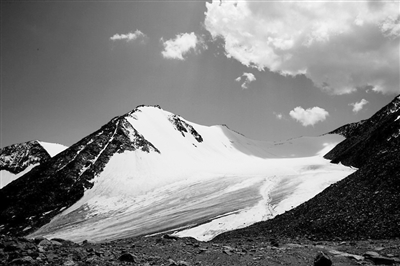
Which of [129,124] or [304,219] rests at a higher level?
[129,124]

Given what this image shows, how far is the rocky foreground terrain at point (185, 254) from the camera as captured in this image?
8.40m

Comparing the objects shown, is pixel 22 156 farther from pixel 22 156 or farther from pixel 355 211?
pixel 355 211

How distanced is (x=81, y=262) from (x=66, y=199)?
212 feet

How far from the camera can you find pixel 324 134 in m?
175

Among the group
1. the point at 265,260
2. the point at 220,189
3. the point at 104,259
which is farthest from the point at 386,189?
the point at 220,189

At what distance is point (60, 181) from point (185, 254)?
69978 millimetres

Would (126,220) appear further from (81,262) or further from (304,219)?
(81,262)

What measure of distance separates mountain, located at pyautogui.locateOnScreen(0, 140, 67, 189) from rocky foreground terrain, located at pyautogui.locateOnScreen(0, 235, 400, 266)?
12575 centimetres

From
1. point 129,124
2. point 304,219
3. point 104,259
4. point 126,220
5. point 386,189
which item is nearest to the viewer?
point 104,259

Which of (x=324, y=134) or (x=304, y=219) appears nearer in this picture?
(x=304, y=219)

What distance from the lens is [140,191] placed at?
6506 centimetres

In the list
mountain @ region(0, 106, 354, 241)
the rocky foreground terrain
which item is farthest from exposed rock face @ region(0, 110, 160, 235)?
the rocky foreground terrain

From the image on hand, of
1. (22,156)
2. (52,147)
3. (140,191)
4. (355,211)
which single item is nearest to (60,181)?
(140,191)

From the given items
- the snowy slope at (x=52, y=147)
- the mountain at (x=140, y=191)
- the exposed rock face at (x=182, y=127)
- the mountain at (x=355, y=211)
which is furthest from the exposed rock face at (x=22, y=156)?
the mountain at (x=355, y=211)
